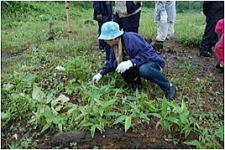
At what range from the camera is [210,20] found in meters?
4.69

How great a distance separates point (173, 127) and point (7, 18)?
8.25m

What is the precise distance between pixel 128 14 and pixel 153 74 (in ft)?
6.26

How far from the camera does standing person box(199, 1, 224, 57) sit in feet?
15.0

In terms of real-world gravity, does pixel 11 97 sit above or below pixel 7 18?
below

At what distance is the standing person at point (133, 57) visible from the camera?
313cm

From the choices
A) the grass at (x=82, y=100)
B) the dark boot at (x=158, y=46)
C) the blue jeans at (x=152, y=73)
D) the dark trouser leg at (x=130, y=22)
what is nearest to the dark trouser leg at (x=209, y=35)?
the grass at (x=82, y=100)

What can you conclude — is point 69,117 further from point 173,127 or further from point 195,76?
point 195,76

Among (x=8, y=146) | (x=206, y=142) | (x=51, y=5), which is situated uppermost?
(x=51, y=5)

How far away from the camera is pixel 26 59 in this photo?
491cm

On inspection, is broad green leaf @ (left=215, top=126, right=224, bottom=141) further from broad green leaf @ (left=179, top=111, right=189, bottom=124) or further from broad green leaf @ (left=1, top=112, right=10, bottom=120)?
broad green leaf @ (left=1, top=112, right=10, bottom=120)

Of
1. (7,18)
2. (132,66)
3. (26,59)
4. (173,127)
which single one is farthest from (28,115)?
(7,18)

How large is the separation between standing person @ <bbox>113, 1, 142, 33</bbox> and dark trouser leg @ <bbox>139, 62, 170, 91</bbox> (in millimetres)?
1744

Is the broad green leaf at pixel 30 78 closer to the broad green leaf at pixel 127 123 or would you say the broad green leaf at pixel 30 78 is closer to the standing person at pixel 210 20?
the broad green leaf at pixel 127 123

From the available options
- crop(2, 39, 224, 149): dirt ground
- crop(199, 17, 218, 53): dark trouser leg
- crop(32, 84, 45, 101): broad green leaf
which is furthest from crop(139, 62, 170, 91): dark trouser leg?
crop(199, 17, 218, 53): dark trouser leg
